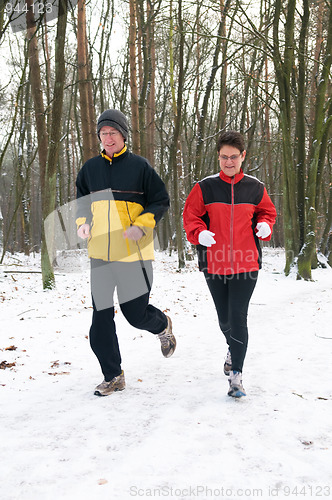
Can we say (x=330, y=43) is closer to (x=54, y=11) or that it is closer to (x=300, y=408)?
(x=54, y=11)

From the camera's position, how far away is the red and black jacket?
3.20 meters

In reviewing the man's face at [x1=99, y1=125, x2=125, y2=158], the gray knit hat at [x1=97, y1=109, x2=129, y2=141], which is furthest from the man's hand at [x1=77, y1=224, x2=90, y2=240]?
the gray knit hat at [x1=97, y1=109, x2=129, y2=141]

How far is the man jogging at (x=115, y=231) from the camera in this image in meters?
3.13

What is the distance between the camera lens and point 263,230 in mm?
3133

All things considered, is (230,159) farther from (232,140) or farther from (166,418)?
(166,418)

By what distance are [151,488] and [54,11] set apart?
8.43 meters

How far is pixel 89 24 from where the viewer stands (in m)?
15.9

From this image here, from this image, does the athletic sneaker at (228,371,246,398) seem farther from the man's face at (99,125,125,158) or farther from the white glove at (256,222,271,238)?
the man's face at (99,125,125,158)

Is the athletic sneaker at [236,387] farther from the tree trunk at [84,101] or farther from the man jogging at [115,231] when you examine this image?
the tree trunk at [84,101]

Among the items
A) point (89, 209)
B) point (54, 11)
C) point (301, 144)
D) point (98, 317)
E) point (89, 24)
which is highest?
point (89, 24)

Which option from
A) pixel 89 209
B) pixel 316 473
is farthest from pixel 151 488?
pixel 89 209

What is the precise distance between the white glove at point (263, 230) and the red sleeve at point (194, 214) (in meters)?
0.42

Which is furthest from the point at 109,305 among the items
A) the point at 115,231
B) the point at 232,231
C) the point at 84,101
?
the point at 84,101

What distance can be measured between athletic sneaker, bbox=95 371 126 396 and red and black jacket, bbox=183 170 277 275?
115cm
